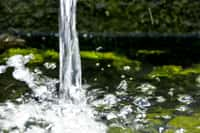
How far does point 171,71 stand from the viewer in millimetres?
7188

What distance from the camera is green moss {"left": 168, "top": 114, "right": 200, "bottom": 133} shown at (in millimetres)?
5312

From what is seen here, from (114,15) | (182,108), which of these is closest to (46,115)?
(182,108)

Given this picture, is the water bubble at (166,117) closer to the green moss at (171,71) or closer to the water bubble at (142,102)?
the water bubble at (142,102)

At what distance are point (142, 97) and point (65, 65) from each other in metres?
1.17

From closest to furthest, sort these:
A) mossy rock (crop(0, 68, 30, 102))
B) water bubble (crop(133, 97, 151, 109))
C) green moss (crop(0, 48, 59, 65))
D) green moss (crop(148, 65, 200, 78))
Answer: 1. water bubble (crop(133, 97, 151, 109))
2. mossy rock (crop(0, 68, 30, 102))
3. green moss (crop(148, 65, 200, 78))
4. green moss (crop(0, 48, 59, 65))

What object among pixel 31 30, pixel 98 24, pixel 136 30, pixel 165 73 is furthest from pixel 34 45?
pixel 165 73

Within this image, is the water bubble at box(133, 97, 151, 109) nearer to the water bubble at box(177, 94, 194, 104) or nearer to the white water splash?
the water bubble at box(177, 94, 194, 104)

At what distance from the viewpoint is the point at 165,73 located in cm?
710

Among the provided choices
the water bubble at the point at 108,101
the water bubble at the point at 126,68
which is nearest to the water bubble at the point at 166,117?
the water bubble at the point at 108,101

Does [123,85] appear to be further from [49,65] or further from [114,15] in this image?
[114,15]

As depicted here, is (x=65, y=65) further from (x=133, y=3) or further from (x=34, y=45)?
(x=133, y=3)

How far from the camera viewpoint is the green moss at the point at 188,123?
5.31m

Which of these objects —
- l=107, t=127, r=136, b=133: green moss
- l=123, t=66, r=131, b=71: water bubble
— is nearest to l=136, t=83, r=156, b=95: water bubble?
l=123, t=66, r=131, b=71: water bubble

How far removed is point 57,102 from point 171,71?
201cm
